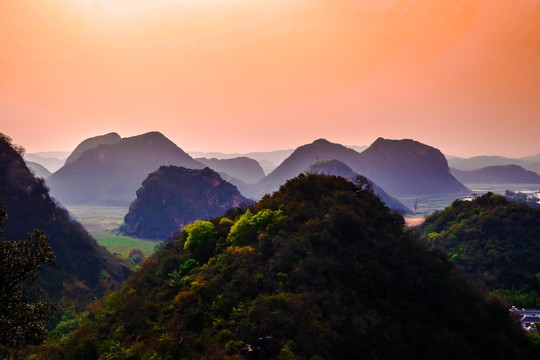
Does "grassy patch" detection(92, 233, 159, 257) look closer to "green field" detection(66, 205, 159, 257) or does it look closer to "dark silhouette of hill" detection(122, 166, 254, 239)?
"green field" detection(66, 205, 159, 257)

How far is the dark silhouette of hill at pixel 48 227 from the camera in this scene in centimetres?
6375

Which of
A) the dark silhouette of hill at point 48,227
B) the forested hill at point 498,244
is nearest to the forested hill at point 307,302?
the forested hill at point 498,244

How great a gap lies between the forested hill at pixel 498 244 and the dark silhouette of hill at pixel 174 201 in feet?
333

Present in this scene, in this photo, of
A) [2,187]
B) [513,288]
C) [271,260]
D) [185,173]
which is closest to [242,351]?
[271,260]

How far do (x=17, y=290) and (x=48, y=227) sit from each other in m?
72.5

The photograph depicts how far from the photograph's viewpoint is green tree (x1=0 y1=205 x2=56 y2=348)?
12414 mm

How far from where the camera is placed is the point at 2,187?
66.2 m

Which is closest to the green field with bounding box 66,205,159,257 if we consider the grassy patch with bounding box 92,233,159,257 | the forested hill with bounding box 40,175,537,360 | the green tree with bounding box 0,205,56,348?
the grassy patch with bounding box 92,233,159,257

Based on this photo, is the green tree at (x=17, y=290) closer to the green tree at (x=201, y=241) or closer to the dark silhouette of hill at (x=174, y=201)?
the green tree at (x=201, y=241)

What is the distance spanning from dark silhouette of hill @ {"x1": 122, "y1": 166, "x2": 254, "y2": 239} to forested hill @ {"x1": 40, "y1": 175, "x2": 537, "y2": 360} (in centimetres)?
12084

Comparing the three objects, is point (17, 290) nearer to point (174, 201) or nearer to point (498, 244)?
point (498, 244)

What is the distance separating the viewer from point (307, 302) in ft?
61.0

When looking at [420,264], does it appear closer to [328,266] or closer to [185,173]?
[328,266]

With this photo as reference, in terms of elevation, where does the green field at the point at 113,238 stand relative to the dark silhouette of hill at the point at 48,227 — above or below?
below
